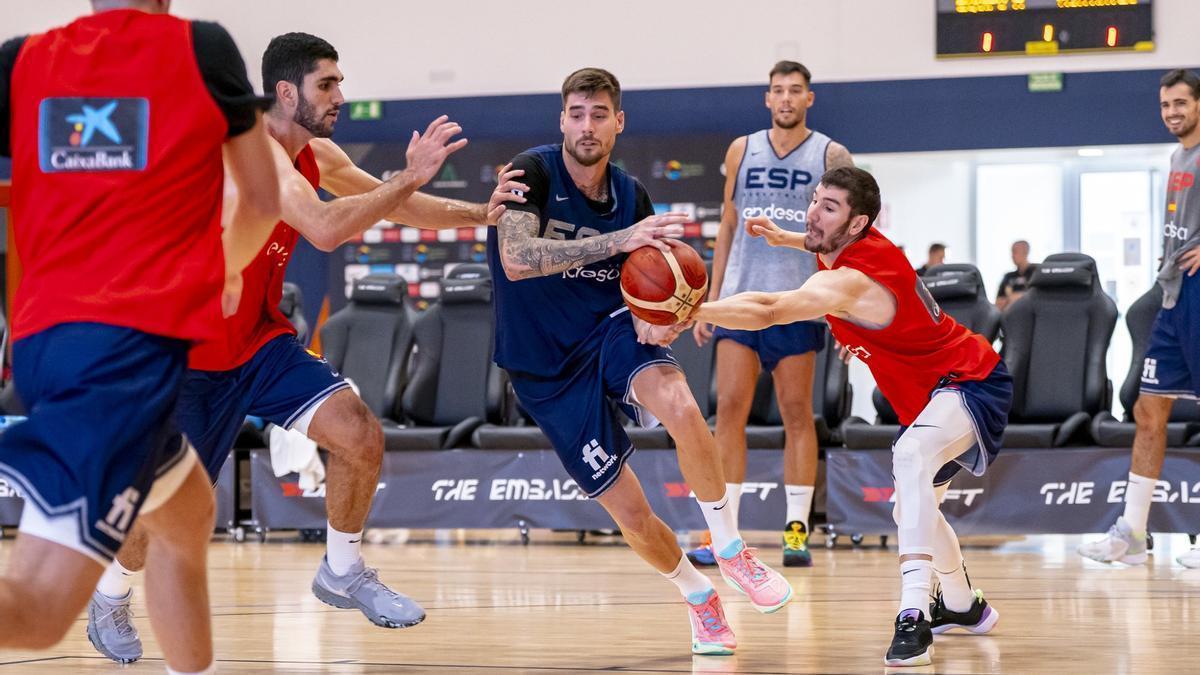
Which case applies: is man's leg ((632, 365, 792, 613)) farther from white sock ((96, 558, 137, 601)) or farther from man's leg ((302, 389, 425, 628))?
white sock ((96, 558, 137, 601))

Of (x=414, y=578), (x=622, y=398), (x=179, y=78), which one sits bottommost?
(x=414, y=578)

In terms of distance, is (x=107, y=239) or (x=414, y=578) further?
(x=414, y=578)

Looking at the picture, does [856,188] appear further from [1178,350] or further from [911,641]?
[1178,350]

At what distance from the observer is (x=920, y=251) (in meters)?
13.8

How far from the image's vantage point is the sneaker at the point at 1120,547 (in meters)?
6.81

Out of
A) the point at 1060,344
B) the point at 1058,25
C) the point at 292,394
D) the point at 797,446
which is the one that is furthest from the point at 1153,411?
the point at 1058,25

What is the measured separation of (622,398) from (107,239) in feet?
7.20

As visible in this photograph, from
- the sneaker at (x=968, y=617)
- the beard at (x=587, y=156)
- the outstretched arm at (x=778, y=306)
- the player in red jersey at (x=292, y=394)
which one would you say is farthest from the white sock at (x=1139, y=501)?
the player in red jersey at (x=292, y=394)

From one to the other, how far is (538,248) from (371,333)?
547 centimetres

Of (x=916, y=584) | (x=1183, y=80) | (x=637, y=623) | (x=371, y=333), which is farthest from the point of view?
(x=371, y=333)

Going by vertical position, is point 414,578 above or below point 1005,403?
below

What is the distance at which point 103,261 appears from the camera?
2361 mm

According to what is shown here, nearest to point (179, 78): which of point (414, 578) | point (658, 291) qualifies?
point (658, 291)

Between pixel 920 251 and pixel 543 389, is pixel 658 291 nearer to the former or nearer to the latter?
pixel 543 389
